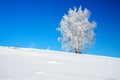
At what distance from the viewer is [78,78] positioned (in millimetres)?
2182

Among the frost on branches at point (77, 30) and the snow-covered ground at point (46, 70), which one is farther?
the frost on branches at point (77, 30)

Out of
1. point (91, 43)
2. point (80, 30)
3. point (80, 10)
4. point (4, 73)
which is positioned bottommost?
point (4, 73)

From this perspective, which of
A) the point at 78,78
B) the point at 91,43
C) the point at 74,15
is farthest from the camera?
the point at 74,15

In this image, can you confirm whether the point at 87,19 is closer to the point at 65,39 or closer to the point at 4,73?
the point at 65,39

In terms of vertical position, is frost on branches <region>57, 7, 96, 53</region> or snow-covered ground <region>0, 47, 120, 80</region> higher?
frost on branches <region>57, 7, 96, 53</region>

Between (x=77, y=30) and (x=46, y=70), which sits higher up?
(x=77, y=30)

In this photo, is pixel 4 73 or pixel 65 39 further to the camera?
pixel 65 39

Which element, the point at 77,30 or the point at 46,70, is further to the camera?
the point at 77,30

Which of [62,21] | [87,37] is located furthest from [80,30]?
[62,21]

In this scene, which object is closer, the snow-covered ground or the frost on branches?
the snow-covered ground

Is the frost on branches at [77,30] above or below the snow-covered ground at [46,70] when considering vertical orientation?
above

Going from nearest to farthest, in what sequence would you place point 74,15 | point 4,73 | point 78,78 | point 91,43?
point 4,73, point 78,78, point 91,43, point 74,15

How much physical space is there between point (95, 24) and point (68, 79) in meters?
20.0

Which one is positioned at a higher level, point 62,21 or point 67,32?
point 62,21
